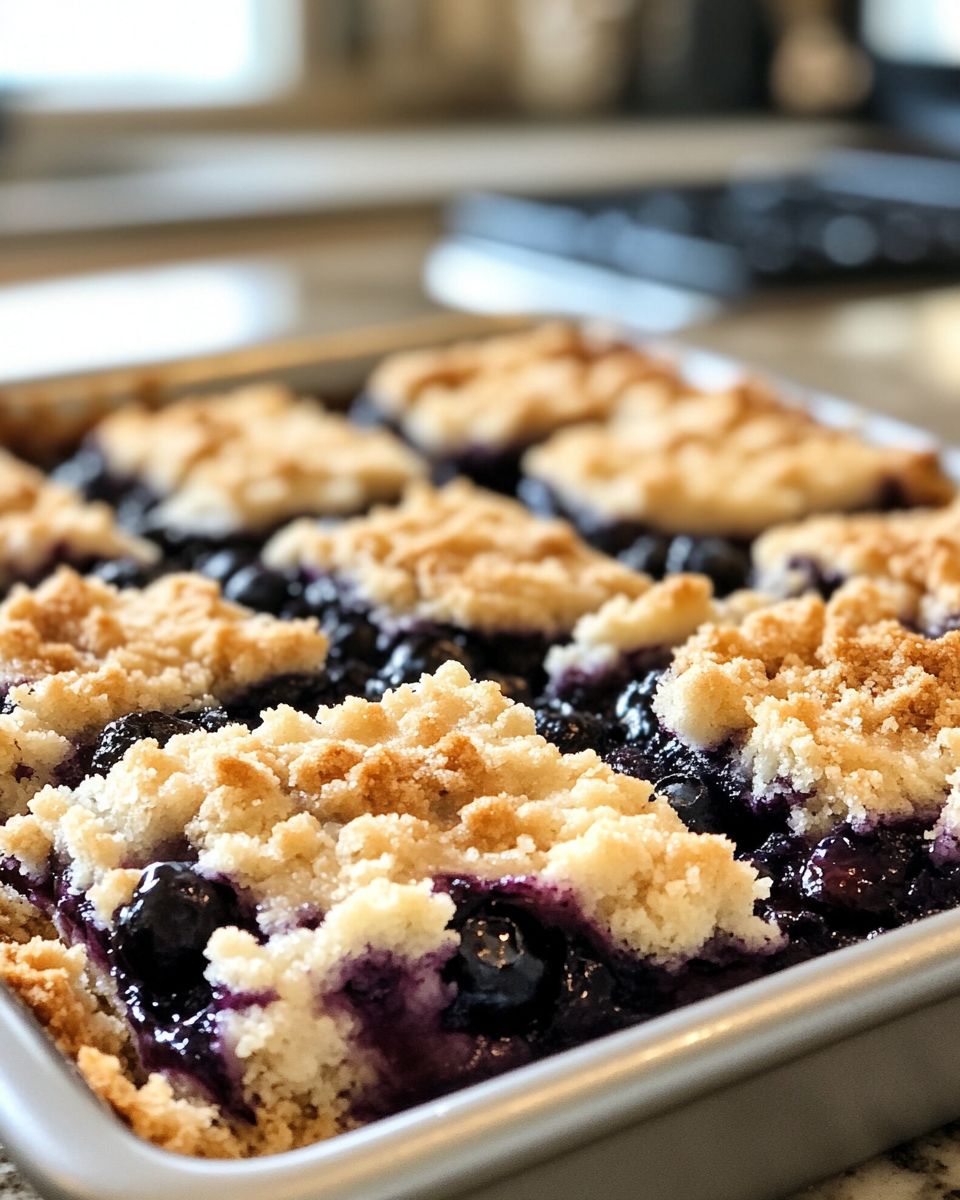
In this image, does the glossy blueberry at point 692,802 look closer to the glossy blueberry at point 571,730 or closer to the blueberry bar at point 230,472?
the glossy blueberry at point 571,730

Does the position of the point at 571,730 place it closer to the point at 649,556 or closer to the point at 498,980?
the point at 498,980

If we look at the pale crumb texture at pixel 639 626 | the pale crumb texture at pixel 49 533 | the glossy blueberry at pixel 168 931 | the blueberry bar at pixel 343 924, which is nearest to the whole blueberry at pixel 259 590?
the pale crumb texture at pixel 49 533

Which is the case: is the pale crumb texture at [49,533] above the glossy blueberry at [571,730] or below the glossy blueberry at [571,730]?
below

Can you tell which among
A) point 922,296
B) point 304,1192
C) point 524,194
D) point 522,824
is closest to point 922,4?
point 524,194

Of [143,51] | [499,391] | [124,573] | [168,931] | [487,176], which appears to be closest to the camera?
[168,931]

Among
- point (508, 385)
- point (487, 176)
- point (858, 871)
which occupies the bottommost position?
point (487, 176)

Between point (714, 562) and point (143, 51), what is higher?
point (714, 562)

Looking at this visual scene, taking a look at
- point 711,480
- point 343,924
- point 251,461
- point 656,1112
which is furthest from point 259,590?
point 656,1112
